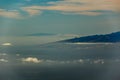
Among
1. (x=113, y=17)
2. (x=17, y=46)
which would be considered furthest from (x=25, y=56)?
(x=113, y=17)

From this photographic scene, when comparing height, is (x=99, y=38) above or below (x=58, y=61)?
above

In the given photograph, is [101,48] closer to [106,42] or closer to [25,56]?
[106,42]

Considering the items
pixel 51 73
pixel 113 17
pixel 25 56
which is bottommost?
pixel 51 73

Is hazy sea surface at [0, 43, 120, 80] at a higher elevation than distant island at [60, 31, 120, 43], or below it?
below

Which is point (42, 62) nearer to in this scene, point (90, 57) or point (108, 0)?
point (90, 57)

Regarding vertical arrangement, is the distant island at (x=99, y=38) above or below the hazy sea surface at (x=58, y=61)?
above

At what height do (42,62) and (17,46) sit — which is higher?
(17,46)
